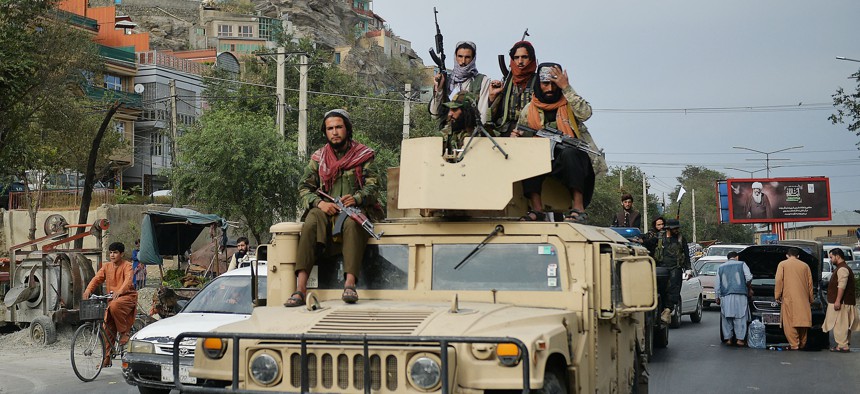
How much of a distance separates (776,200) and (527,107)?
41.1 metres

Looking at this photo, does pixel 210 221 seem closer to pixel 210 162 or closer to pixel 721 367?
pixel 210 162

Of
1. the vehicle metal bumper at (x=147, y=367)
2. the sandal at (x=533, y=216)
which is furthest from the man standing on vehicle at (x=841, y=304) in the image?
the vehicle metal bumper at (x=147, y=367)

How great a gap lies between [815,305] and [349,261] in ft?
38.4

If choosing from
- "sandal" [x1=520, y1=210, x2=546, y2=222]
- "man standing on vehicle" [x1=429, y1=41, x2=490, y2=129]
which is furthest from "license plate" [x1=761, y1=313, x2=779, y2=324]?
"sandal" [x1=520, y1=210, x2=546, y2=222]

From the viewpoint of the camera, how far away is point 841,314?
53.4ft

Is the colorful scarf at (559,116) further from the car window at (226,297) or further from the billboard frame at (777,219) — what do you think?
the billboard frame at (777,219)

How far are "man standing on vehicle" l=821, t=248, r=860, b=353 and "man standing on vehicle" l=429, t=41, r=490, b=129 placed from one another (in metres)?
9.09

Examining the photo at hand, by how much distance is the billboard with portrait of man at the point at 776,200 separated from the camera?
47.5 meters

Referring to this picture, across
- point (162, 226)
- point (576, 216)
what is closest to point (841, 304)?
point (576, 216)

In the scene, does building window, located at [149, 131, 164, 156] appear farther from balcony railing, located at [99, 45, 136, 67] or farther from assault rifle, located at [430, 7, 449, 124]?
assault rifle, located at [430, 7, 449, 124]

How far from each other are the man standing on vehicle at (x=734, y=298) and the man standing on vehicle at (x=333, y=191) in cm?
1040

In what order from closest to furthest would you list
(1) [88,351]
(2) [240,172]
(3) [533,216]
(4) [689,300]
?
(3) [533,216], (1) [88,351], (4) [689,300], (2) [240,172]

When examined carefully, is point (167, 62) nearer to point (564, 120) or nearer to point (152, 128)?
point (152, 128)

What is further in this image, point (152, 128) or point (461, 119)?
point (152, 128)
